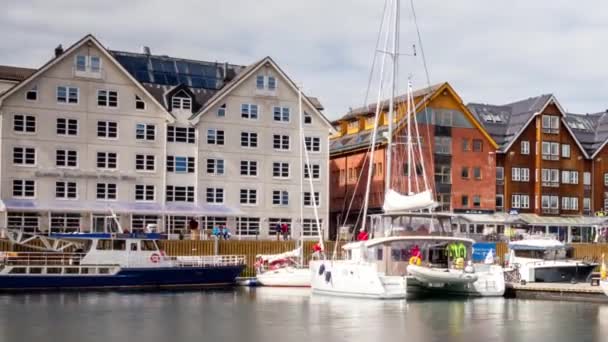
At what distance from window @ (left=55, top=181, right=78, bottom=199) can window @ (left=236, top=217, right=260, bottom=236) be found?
39.6 feet

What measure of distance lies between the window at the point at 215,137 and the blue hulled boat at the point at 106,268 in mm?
14363

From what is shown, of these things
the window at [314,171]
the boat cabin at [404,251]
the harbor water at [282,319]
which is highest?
the window at [314,171]

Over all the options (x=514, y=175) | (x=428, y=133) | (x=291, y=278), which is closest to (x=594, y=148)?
(x=514, y=175)

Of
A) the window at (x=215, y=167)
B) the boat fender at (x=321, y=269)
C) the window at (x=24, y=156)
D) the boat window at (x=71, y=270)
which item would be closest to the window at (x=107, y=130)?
the window at (x=24, y=156)

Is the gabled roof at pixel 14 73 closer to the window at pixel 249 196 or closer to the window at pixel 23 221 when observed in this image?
the window at pixel 23 221

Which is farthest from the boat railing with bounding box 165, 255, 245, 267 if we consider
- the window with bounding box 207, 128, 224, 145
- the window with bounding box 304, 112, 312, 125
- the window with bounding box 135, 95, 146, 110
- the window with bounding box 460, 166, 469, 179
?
the window with bounding box 460, 166, 469, 179

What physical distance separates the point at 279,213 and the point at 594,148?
33.1 meters

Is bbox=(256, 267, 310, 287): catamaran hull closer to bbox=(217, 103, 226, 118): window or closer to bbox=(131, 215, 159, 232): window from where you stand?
bbox=(131, 215, 159, 232): window

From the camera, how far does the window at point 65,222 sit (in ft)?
215

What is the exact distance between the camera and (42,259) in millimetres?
56469

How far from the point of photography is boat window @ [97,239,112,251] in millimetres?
56812

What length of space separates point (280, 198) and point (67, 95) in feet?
56.3

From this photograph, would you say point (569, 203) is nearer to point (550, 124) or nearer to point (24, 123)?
point (550, 124)

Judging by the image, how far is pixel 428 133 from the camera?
8081cm
